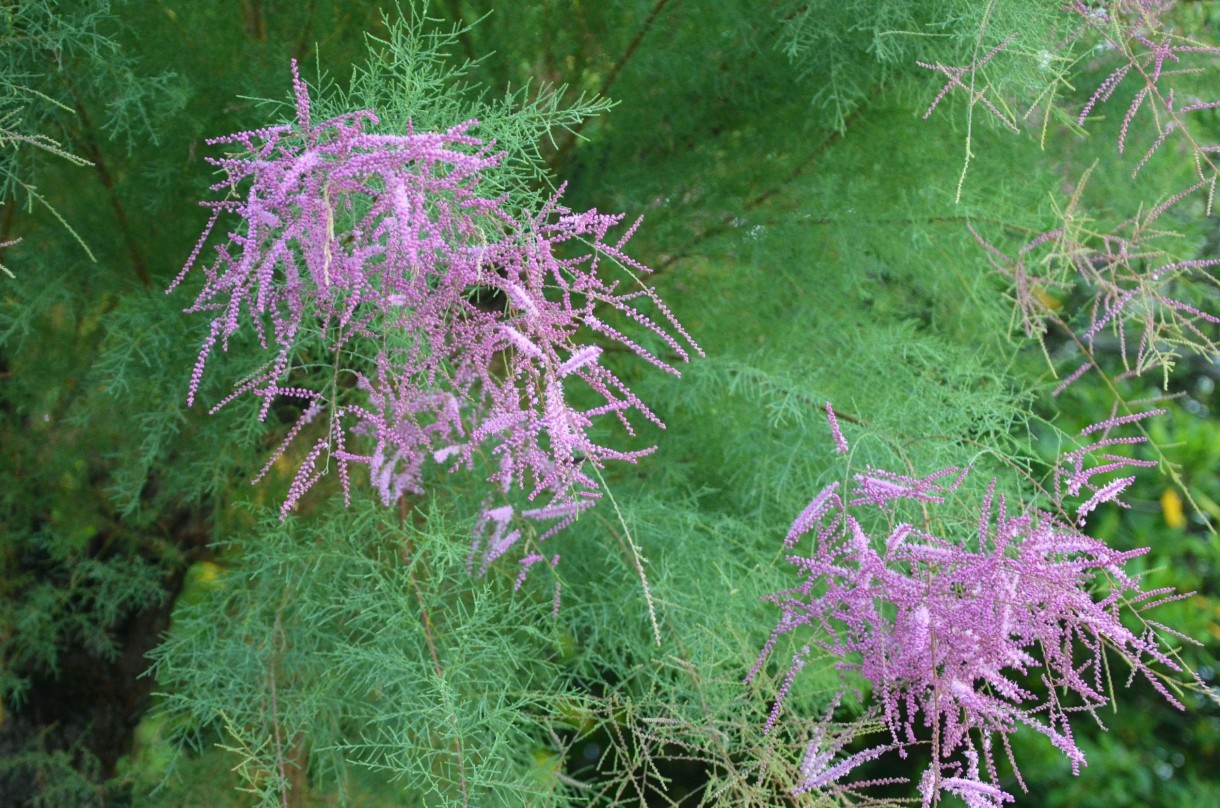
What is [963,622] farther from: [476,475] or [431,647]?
[476,475]

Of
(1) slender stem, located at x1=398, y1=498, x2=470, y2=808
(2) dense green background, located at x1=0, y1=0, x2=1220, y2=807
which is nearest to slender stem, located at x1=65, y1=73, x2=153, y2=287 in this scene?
(2) dense green background, located at x1=0, y1=0, x2=1220, y2=807

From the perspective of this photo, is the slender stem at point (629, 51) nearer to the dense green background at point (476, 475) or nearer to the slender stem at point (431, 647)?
the dense green background at point (476, 475)

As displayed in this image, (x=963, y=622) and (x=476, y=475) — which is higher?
(x=963, y=622)

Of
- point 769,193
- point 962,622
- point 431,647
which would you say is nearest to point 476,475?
point 431,647

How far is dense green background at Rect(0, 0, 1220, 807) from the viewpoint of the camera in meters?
1.13

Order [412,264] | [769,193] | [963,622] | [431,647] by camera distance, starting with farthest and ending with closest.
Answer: [769,193] < [431,647] < [963,622] < [412,264]

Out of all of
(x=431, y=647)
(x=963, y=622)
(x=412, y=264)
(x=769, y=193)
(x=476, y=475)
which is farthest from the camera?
(x=769, y=193)

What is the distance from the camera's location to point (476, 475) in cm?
133

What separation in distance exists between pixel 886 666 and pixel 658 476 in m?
0.65

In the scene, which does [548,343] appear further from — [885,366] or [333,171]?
[885,366]

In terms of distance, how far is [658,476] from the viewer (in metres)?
1.51

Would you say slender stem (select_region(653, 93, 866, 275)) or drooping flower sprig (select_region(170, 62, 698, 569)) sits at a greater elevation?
drooping flower sprig (select_region(170, 62, 698, 569))

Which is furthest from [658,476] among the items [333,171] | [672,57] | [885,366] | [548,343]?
[333,171]

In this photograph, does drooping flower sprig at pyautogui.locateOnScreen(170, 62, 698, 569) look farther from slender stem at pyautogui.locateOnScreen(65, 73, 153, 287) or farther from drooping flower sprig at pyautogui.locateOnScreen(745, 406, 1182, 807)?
slender stem at pyautogui.locateOnScreen(65, 73, 153, 287)
